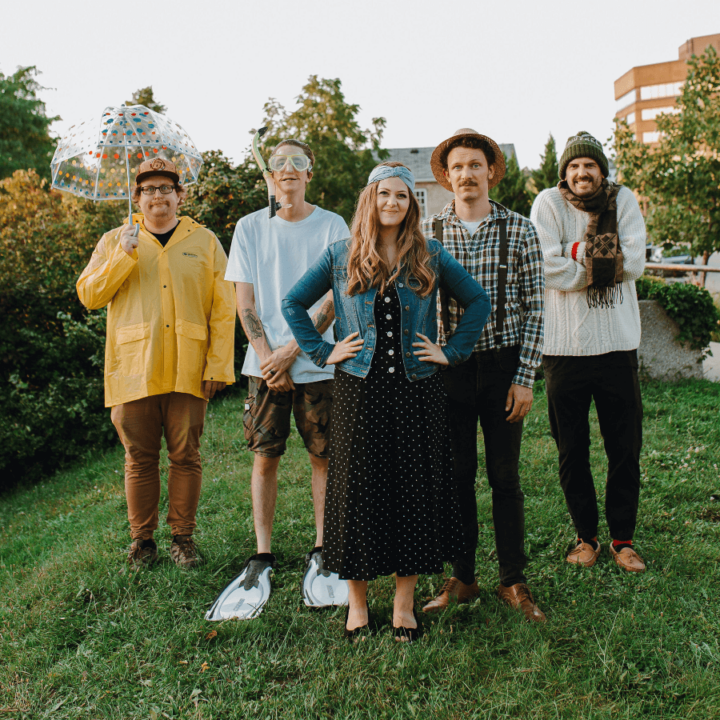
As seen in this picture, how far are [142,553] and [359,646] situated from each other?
1638 millimetres

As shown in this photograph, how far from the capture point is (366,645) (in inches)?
110

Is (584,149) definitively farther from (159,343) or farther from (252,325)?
(159,343)

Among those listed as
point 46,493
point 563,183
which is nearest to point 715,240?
point 563,183

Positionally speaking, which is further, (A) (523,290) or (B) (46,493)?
(B) (46,493)

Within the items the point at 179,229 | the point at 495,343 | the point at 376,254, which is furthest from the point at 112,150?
the point at 495,343

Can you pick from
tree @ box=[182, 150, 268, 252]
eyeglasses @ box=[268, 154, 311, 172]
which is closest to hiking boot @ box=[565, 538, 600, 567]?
eyeglasses @ box=[268, 154, 311, 172]

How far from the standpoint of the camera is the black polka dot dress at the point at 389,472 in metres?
2.79

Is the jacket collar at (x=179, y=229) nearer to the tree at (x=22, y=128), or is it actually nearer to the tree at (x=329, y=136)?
the tree at (x=329, y=136)

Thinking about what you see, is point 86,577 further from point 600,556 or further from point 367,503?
point 600,556

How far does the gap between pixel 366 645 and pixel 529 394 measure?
1452 mm

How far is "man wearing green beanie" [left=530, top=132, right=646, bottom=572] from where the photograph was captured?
3582 mm

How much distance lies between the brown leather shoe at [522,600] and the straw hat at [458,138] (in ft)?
7.02

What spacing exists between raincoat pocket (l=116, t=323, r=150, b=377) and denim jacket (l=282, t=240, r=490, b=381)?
46.8 inches

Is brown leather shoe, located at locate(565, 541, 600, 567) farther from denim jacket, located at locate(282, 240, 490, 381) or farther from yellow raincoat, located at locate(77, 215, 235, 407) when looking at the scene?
yellow raincoat, located at locate(77, 215, 235, 407)
